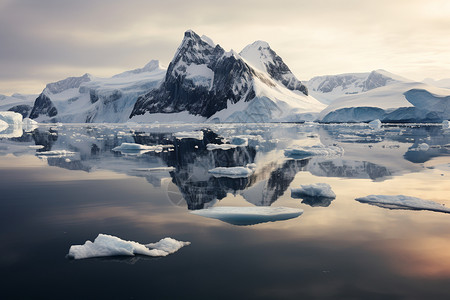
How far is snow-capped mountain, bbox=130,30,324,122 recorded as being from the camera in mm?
162000

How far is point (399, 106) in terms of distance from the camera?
7675cm

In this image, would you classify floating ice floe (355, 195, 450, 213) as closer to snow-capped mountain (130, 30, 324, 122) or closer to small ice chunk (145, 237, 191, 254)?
small ice chunk (145, 237, 191, 254)

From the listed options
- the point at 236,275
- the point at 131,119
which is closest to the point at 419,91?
the point at 236,275

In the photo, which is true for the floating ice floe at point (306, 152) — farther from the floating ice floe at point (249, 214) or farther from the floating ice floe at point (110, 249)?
the floating ice floe at point (110, 249)

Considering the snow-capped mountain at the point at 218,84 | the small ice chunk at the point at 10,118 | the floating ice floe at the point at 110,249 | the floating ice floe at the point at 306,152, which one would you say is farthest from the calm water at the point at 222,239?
the snow-capped mountain at the point at 218,84

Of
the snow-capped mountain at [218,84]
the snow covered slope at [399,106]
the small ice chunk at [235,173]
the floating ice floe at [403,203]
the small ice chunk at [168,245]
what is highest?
the snow-capped mountain at [218,84]

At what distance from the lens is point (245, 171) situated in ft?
51.7

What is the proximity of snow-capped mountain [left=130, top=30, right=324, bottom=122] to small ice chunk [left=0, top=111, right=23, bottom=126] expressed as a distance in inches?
2907

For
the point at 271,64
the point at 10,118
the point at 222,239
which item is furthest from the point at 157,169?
the point at 271,64

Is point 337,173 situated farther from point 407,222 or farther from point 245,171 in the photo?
point 407,222

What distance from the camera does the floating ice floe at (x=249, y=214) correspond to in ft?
29.7

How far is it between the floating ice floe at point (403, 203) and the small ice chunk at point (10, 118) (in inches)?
3656

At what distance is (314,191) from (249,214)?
3.32 m

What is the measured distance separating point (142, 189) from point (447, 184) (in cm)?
1057
